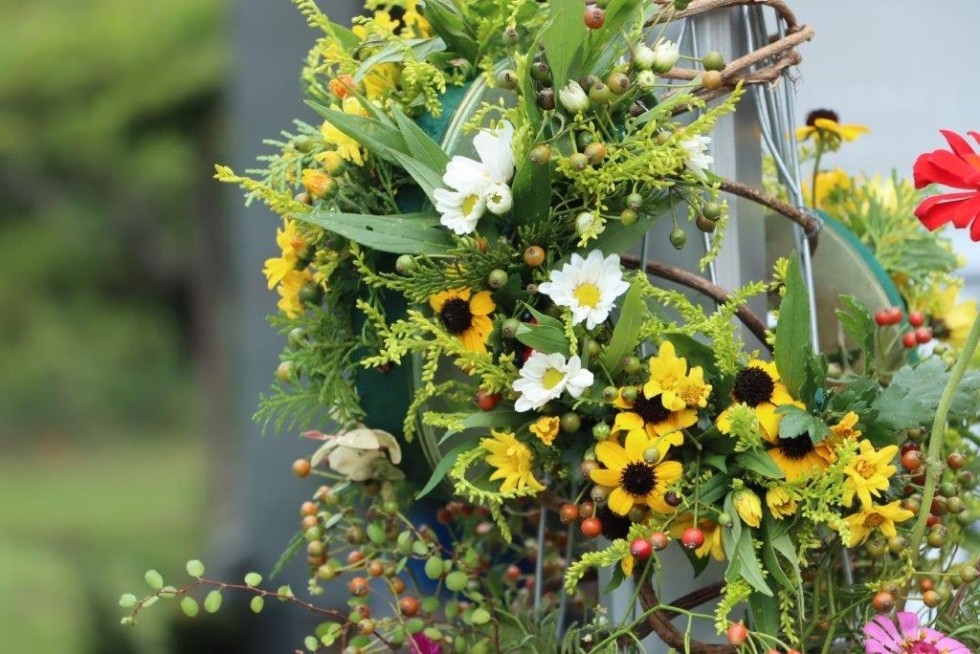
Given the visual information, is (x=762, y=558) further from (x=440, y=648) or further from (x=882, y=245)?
(x=882, y=245)

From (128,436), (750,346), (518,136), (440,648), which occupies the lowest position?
(128,436)

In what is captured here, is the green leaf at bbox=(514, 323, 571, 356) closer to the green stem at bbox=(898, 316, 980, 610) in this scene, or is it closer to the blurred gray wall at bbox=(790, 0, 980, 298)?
the green stem at bbox=(898, 316, 980, 610)

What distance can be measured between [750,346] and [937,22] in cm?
85

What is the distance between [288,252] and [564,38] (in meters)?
0.20

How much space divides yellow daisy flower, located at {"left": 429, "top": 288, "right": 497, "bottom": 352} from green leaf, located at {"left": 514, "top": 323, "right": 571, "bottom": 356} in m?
0.04

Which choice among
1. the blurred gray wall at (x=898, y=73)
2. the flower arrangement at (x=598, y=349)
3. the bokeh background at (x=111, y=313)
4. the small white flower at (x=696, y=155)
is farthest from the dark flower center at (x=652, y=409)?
the bokeh background at (x=111, y=313)

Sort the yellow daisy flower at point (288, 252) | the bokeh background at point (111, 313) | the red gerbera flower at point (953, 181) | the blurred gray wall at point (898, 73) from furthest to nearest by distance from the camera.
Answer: the bokeh background at point (111, 313) < the blurred gray wall at point (898, 73) < the yellow daisy flower at point (288, 252) < the red gerbera flower at point (953, 181)

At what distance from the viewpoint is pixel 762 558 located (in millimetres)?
510

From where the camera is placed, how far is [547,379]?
512mm

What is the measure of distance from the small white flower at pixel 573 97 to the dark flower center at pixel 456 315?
0.36 ft

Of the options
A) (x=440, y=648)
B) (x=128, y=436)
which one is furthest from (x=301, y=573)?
(x=128, y=436)

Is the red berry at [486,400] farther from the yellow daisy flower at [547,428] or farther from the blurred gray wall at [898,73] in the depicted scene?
the blurred gray wall at [898,73]

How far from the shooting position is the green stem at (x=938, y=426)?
0.49 m

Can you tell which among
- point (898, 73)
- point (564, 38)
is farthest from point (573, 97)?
point (898, 73)
